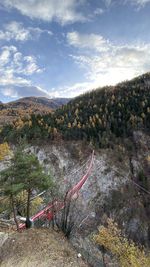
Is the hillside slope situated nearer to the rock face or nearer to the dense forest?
the rock face

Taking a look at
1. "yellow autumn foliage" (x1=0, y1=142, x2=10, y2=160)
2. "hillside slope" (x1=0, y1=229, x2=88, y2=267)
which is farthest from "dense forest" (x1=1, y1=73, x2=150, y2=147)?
"hillside slope" (x1=0, y1=229, x2=88, y2=267)

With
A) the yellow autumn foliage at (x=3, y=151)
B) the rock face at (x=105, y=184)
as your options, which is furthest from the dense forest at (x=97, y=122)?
the yellow autumn foliage at (x=3, y=151)

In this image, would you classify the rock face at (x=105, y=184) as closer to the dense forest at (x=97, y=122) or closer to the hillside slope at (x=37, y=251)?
the dense forest at (x=97, y=122)

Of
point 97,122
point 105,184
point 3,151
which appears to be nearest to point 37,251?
point 105,184

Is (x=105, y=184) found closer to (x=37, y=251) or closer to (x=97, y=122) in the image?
(x=97, y=122)

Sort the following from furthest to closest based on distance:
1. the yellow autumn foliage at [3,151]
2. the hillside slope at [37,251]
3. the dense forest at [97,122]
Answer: the dense forest at [97,122]
the yellow autumn foliage at [3,151]
the hillside slope at [37,251]

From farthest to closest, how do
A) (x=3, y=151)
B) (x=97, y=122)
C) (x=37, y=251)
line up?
1. (x=97, y=122)
2. (x=3, y=151)
3. (x=37, y=251)
